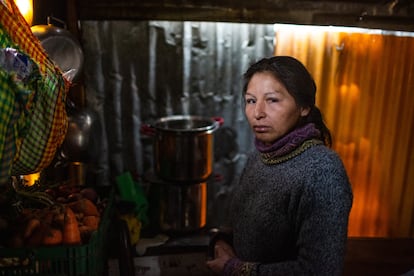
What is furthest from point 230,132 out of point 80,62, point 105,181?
point 80,62

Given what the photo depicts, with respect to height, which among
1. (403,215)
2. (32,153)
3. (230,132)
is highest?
(32,153)

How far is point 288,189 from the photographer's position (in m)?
1.92

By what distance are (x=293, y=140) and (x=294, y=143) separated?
0.7 inches

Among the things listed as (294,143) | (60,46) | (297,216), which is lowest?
(297,216)

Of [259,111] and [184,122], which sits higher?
[259,111]

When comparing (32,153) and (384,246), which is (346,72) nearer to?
(384,246)

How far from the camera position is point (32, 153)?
52.1 inches

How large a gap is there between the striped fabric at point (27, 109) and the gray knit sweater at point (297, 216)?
108cm

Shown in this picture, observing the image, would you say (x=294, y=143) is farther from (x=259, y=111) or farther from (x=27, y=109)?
(x=27, y=109)

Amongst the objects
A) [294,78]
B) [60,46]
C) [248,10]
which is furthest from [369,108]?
[60,46]

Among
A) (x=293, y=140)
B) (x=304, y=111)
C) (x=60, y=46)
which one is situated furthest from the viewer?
(x=60, y=46)

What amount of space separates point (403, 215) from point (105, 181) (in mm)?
3966

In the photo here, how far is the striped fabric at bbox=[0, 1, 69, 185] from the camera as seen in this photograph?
104 centimetres

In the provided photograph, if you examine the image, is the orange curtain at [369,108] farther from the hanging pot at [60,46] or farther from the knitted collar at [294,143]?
the knitted collar at [294,143]
